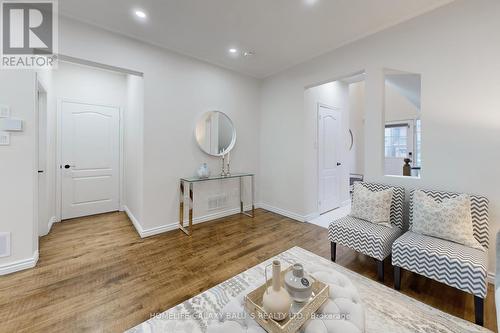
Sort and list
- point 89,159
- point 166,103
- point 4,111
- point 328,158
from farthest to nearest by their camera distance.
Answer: point 328,158 → point 89,159 → point 166,103 → point 4,111

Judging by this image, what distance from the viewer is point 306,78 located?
3.66m

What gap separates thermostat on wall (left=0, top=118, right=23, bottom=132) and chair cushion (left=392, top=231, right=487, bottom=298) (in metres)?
3.89

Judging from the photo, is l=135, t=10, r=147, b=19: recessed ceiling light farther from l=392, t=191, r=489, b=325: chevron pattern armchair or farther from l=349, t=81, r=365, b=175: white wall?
l=349, t=81, r=365, b=175: white wall

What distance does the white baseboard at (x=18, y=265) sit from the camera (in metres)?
2.13

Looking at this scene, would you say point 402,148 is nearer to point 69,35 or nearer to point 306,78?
point 306,78

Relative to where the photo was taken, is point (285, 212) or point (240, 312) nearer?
point (240, 312)

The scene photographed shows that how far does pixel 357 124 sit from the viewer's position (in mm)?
7086

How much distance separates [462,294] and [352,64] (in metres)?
2.85

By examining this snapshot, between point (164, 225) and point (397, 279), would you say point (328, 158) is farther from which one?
point (164, 225)

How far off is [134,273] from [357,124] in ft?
23.9

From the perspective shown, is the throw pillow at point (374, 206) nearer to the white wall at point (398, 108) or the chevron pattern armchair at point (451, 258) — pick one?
the chevron pattern armchair at point (451, 258)

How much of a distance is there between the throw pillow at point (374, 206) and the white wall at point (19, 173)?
3639mm

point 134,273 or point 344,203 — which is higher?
point 344,203

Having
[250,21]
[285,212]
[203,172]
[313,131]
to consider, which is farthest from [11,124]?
[313,131]
